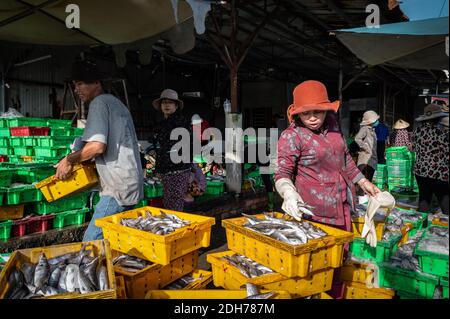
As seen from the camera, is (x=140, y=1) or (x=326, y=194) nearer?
(x=326, y=194)

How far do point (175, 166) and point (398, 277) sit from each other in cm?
317

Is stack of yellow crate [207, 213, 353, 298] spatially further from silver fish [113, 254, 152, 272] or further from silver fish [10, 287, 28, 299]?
silver fish [10, 287, 28, 299]

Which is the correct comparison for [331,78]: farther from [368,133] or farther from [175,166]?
[175,166]

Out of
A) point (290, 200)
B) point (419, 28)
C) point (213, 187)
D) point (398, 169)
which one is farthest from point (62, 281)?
point (398, 169)

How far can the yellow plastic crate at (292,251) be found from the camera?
83.8 inches

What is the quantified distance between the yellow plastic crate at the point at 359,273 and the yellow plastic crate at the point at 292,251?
0.39m

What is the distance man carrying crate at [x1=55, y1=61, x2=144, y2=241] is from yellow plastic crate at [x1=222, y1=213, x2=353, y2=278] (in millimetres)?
1071

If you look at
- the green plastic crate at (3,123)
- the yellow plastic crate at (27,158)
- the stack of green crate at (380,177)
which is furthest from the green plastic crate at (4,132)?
the stack of green crate at (380,177)

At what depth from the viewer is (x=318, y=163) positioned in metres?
2.65

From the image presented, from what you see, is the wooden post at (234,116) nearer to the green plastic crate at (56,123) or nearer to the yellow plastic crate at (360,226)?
the green plastic crate at (56,123)

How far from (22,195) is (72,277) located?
3278mm

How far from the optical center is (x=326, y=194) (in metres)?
2.67

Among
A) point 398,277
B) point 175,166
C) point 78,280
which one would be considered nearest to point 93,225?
point 78,280

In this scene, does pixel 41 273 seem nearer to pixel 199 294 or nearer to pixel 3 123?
pixel 199 294
